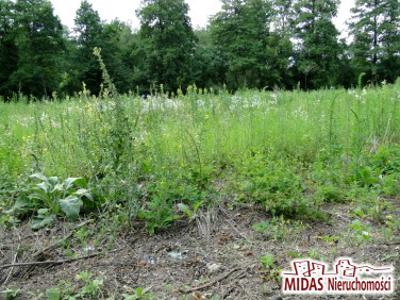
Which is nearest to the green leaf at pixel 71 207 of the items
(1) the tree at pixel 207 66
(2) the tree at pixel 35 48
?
(2) the tree at pixel 35 48

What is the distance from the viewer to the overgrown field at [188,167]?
3047 mm

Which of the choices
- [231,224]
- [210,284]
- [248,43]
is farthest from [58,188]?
[248,43]

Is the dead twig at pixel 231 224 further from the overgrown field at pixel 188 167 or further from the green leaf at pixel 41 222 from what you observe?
the green leaf at pixel 41 222

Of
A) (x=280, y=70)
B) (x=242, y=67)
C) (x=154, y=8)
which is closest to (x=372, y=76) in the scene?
(x=280, y=70)

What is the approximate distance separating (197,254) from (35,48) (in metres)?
34.0

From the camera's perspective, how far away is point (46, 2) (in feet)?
111

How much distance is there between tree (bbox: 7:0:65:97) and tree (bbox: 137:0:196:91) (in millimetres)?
8325

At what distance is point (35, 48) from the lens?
1262 inches

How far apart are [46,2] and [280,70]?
76.5ft

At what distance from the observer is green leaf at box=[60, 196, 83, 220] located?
307 cm

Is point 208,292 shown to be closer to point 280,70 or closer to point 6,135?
point 6,135

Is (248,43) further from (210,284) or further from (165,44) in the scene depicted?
(210,284)

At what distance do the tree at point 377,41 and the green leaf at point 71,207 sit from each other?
35226mm

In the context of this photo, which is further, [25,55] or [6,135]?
[25,55]
